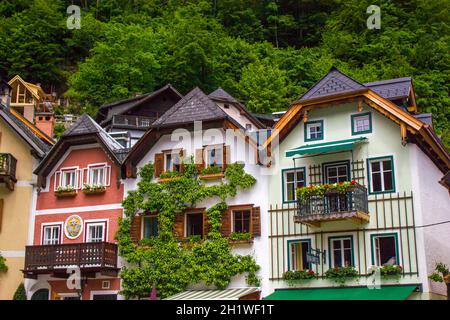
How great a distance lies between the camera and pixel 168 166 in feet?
108

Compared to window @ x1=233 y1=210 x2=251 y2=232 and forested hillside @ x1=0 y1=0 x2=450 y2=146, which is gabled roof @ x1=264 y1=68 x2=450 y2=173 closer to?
window @ x1=233 y1=210 x2=251 y2=232

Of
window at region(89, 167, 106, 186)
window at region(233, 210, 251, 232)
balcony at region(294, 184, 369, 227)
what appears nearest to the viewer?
balcony at region(294, 184, 369, 227)

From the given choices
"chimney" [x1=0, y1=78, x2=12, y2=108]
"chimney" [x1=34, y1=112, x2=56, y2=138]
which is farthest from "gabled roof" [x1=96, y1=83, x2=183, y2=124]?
"chimney" [x1=0, y1=78, x2=12, y2=108]

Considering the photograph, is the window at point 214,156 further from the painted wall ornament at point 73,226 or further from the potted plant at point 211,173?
the painted wall ornament at point 73,226

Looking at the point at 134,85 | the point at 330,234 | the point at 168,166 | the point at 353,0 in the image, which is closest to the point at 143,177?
the point at 168,166

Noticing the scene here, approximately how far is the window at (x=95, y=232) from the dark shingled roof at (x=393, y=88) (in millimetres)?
14260

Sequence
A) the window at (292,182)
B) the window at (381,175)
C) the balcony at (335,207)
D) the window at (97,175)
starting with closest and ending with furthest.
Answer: the balcony at (335,207), the window at (381,175), the window at (292,182), the window at (97,175)

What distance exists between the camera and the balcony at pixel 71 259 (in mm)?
31281

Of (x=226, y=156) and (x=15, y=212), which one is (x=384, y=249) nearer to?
(x=226, y=156)

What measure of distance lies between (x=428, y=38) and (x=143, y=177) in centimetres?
3749

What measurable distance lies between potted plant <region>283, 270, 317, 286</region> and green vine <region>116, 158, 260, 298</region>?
1.37 m

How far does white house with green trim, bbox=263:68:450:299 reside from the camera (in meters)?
27.4

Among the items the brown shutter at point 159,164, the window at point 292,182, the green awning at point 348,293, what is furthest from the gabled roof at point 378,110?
the green awning at point 348,293

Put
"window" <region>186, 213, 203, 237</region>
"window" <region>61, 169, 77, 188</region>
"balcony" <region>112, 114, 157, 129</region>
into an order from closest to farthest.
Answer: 1. "window" <region>186, 213, 203, 237</region>
2. "window" <region>61, 169, 77, 188</region>
3. "balcony" <region>112, 114, 157, 129</region>
